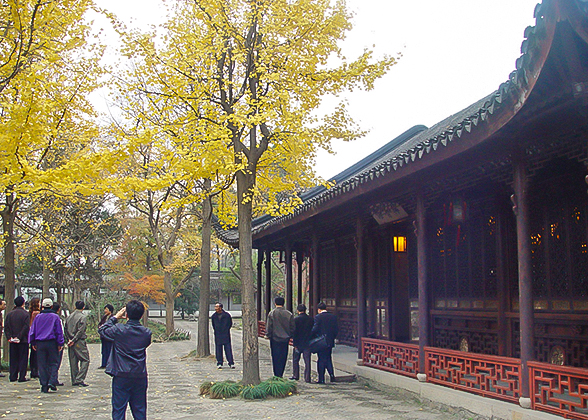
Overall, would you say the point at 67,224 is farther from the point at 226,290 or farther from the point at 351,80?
the point at 226,290

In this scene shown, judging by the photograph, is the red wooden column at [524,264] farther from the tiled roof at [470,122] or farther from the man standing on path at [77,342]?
the man standing on path at [77,342]

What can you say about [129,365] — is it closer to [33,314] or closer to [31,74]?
[31,74]

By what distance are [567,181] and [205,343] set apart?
10.6 m

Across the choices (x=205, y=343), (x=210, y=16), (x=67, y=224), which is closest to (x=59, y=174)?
(x=210, y=16)

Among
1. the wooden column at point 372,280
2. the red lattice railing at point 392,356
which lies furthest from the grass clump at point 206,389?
the wooden column at point 372,280

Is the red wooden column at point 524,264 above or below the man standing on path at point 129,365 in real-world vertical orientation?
above

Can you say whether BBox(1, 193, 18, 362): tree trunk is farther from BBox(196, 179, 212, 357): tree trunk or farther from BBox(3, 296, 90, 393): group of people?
BBox(196, 179, 212, 357): tree trunk

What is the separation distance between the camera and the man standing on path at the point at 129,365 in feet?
19.1

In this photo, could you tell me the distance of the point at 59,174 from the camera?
27.3ft

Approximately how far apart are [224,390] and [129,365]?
3.29 metres

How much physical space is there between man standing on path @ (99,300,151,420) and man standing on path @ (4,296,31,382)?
18.1ft

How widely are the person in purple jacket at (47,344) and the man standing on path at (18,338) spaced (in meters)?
Result: 0.93

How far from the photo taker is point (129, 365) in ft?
19.1

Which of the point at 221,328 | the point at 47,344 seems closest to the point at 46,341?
the point at 47,344
